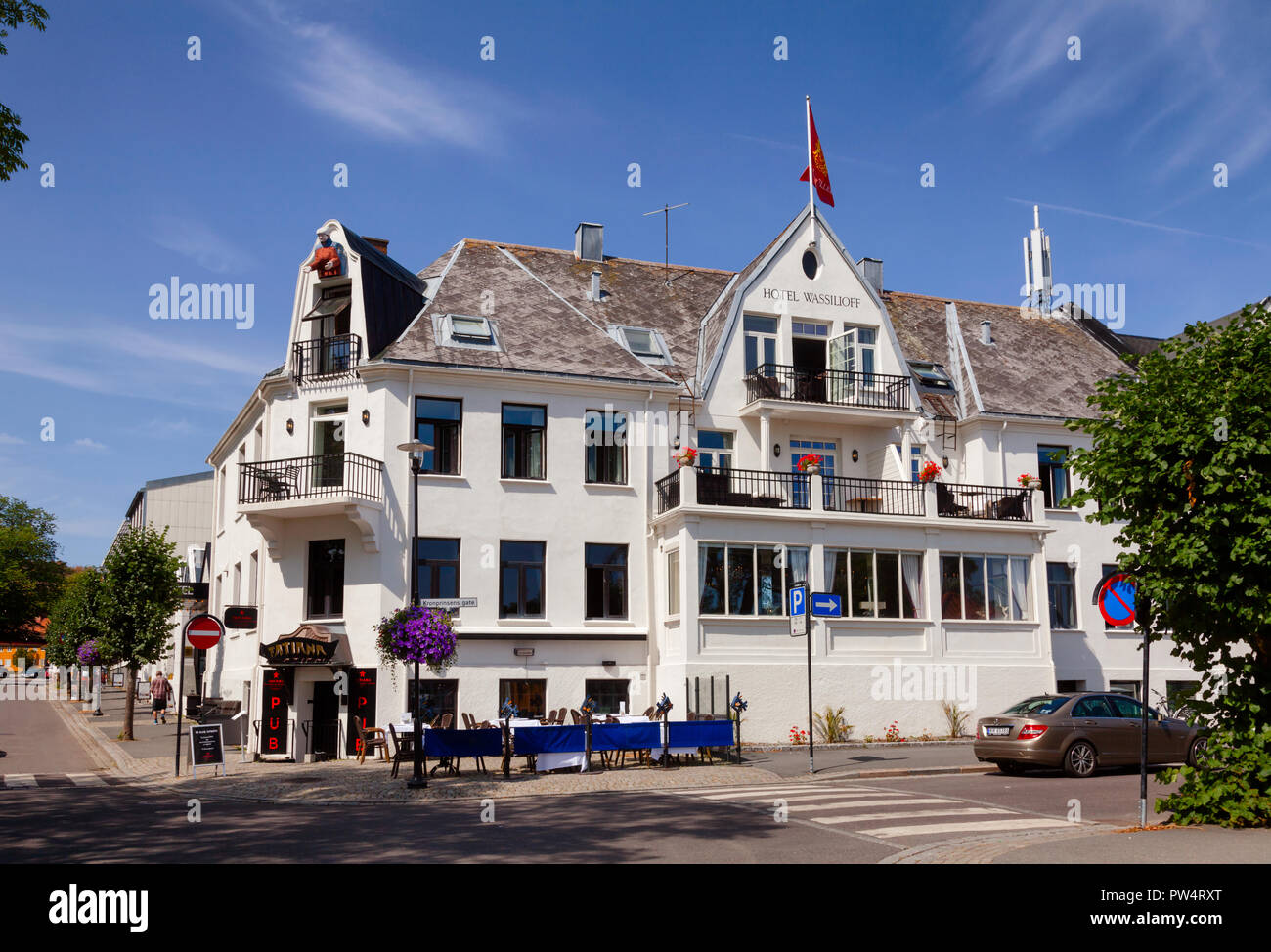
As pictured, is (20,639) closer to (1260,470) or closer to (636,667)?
(636,667)

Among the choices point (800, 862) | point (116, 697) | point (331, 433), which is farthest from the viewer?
point (116, 697)

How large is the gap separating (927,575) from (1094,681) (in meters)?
6.50

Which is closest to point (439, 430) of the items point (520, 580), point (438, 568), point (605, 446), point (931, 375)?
point (438, 568)

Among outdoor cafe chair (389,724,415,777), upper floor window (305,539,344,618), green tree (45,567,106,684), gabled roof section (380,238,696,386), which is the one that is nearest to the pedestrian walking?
green tree (45,567,106,684)

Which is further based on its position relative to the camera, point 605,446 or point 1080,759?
point 605,446

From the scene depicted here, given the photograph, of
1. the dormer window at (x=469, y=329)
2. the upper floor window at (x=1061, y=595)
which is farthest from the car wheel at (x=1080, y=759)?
the dormer window at (x=469, y=329)

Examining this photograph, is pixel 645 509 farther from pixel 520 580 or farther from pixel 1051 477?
pixel 1051 477

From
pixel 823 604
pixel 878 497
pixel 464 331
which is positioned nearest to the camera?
pixel 823 604

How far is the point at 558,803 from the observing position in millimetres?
15703

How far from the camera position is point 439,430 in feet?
86.5

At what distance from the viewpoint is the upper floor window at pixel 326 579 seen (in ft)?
84.5

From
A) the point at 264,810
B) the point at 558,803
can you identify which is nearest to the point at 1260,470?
the point at 558,803

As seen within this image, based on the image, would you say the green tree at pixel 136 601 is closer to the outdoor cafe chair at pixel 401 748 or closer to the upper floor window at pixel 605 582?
the upper floor window at pixel 605 582

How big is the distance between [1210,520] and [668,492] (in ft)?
55.2
